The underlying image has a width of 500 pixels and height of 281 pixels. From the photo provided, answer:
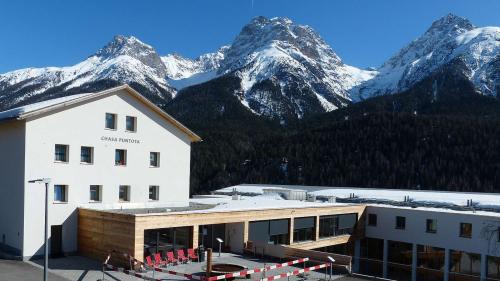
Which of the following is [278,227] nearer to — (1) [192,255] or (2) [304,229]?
(2) [304,229]

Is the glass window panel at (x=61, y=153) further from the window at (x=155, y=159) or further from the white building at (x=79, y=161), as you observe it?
the window at (x=155, y=159)

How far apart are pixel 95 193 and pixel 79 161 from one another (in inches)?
88.2

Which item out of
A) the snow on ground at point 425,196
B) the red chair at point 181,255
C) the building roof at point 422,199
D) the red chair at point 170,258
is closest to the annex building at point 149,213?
the red chair at point 181,255

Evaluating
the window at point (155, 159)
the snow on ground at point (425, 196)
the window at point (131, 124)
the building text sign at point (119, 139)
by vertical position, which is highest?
the window at point (131, 124)

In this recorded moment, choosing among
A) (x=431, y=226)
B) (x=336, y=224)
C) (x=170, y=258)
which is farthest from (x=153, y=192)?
(x=431, y=226)

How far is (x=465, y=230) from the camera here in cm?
3491

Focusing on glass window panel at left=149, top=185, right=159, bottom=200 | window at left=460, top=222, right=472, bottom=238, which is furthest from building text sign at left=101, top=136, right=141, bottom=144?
window at left=460, top=222, right=472, bottom=238

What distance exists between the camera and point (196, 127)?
16462cm

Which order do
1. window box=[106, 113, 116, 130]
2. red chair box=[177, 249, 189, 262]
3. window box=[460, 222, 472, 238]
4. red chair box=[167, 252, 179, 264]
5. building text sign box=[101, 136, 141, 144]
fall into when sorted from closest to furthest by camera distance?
red chair box=[167, 252, 179, 264] < red chair box=[177, 249, 189, 262] < building text sign box=[101, 136, 141, 144] < window box=[106, 113, 116, 130] < window box=[460, 222, 472, 238]

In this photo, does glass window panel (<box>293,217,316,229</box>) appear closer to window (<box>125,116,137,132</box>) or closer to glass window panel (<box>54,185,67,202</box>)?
window (<box>125,116,137,132</box>)

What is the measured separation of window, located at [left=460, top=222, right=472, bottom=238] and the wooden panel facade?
12.1 m

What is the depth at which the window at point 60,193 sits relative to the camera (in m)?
27.6

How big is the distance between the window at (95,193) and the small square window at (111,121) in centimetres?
353

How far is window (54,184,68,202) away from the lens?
27.6 metres
